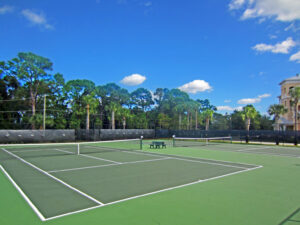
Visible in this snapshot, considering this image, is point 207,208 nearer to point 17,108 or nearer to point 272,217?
point 272,217

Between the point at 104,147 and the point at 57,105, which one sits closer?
the point at 104,147

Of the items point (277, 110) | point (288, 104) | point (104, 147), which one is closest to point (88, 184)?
point (104, 147)

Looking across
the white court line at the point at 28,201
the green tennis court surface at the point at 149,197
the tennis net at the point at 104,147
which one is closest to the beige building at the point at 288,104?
the tennis net at the point at 104,147

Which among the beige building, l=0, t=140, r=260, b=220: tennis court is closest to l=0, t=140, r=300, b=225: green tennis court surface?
l=0, t=140, r=260, b=220: tennis court

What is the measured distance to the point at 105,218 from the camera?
4.34 meters

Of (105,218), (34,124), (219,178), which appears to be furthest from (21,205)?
(34,124)

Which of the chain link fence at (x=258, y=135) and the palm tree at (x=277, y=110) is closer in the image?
the chain link fence at (x=258, y=135)

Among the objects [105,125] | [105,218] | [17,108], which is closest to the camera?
[105,218]

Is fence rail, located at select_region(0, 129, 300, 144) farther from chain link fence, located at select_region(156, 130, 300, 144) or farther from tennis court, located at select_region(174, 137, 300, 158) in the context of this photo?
tennis court, located at select_region(174, 137, 300, 158)

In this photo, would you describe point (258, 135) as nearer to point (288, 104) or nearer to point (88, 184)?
point (288, 104)

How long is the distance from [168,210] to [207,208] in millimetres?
866

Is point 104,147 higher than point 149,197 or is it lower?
lower

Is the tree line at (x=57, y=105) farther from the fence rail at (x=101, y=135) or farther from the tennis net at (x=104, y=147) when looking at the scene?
the tennis net at (x=104, y=147)

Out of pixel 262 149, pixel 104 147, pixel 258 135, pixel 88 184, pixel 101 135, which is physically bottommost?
pixel 104 147
